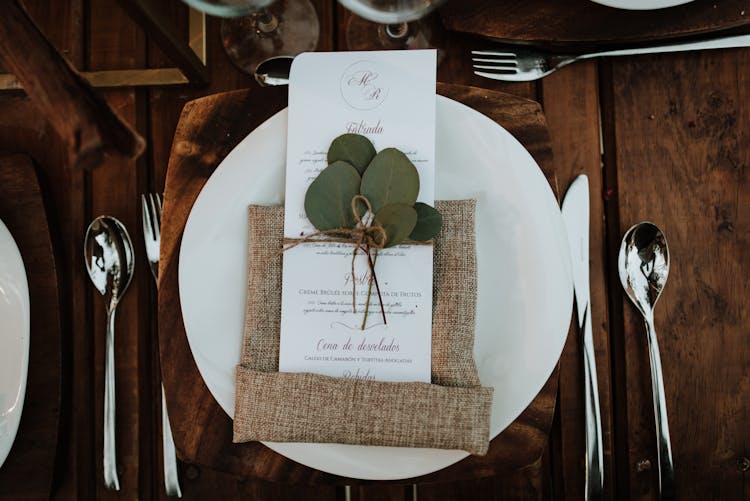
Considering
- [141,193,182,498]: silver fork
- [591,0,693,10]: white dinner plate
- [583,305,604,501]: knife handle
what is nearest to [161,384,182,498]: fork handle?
[141,193,182,498]: silver fork

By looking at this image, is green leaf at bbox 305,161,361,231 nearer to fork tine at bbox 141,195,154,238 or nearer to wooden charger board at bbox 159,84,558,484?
wooden charger board at bbox 159,84,558,484

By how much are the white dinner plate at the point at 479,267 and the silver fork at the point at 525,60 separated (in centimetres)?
17

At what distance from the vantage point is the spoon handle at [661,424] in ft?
1.91

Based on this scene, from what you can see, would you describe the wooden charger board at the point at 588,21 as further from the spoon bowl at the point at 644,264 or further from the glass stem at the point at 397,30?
the spoon bowl at the point at 644,264

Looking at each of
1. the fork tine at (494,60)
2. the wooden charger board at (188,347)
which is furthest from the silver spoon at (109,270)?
the fork tine at (494,60)

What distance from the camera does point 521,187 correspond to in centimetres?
46

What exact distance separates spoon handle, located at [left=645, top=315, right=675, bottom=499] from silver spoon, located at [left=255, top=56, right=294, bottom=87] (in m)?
0.45

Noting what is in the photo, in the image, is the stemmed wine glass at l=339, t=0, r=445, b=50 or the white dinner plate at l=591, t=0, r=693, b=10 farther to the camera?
the stemmed wine glass at l=339, t=0, r=445, b=50

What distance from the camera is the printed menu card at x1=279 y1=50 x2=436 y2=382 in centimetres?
45

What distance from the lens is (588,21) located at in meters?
0.58

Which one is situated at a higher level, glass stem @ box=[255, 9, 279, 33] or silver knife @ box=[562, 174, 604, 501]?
glass stem @ box=[255, 9, 279, 33]

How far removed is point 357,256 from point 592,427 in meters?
0.33

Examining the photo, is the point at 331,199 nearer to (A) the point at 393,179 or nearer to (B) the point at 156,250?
(A) the point at 393,179

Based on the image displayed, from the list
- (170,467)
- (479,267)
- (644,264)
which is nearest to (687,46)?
(644,264)
